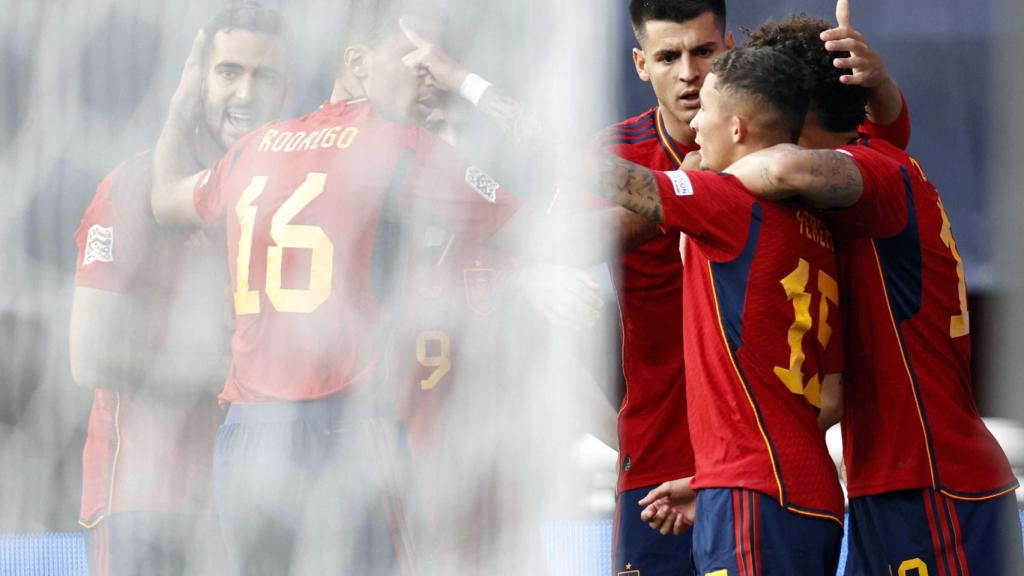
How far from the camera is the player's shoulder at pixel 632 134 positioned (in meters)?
2.49

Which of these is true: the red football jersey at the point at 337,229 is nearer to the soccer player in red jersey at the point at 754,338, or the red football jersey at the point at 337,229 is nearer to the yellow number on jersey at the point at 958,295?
the soccer player in red jersey at the point at 754,338

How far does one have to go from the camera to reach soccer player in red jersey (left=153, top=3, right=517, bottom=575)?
2.16 metres

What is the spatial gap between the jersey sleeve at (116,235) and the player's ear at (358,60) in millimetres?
507

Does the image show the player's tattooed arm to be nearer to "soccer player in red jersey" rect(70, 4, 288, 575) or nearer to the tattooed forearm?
the tattooed forearm

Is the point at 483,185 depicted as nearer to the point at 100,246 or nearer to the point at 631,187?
the point at 631,187

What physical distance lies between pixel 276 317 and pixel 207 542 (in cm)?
68

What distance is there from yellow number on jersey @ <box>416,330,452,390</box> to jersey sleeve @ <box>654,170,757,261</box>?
851 mm

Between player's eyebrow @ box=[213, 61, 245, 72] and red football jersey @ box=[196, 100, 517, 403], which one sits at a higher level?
player's eyebrow @ box=[213, 61, 245, 72]

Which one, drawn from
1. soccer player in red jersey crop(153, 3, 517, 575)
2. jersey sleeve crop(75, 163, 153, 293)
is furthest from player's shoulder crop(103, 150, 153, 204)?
soccer player in red jersey crop(153, 3, 517, 575)

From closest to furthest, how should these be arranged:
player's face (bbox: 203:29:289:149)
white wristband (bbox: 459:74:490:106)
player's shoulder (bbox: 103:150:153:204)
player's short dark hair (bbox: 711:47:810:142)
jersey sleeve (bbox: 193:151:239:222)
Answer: player's short dark hair (bbox: 711:47:810:142)
white wristband (bbox: 459:74:490:106)
jersey sleeve (bbox: 193:151:239:222)
player's face (bbox: 203:29:289:149)
player's shoulder (bbox: 103:150:153:204)

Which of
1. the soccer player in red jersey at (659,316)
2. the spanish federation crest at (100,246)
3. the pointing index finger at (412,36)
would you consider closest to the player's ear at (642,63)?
the soccer player in red jersey at (659,316)

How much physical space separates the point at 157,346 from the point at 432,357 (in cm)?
55

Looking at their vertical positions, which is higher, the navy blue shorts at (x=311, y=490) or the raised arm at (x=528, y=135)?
the raised arm at (x=528, y=135)

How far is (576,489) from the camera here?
215cm
